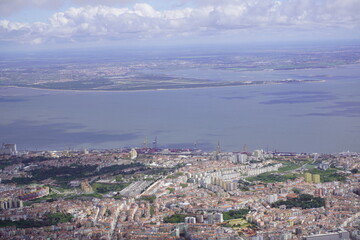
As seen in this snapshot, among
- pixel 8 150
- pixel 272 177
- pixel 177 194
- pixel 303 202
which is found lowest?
pixel 8 150

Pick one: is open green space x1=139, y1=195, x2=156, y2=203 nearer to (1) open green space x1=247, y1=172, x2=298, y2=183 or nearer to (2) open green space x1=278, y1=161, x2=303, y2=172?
(1) open green space x1=247, y1=172, x2=298, y2=183

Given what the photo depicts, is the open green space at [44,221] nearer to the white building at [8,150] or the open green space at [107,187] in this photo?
the open green space at [107,187]

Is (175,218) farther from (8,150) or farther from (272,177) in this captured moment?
(8,150)

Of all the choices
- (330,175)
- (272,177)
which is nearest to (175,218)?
(272,177)

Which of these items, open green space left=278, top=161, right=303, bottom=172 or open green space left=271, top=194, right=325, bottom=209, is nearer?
open green space left=271, top=194, right=325, bottom=209

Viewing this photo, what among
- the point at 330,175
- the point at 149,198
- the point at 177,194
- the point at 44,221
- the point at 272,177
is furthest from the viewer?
the point at 272,177

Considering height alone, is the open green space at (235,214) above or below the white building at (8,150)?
above

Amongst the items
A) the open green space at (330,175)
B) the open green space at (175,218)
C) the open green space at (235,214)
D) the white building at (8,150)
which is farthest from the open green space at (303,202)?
the white building at (8,150)

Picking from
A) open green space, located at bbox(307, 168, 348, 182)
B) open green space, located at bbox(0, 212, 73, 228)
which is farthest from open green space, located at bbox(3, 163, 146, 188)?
open green space, located at bbox(307, 168, 348, 182)

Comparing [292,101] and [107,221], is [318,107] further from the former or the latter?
[107,221]
